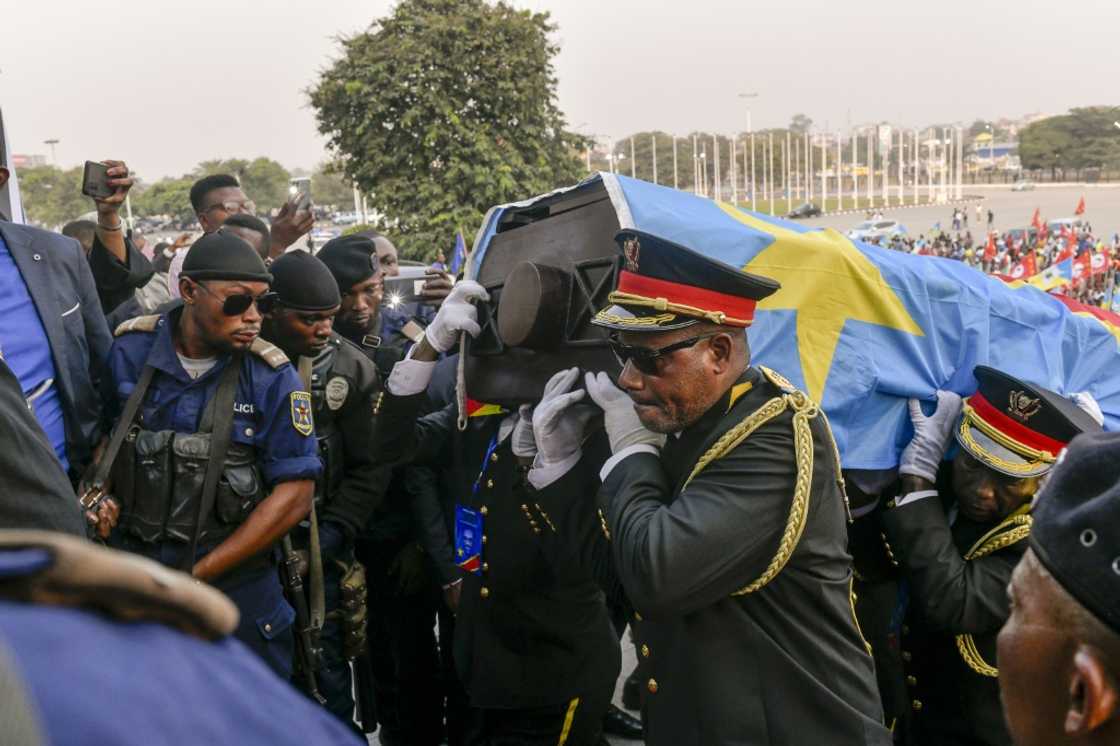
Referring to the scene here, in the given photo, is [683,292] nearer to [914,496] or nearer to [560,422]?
[560,422]

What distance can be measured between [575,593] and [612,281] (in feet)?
4.18

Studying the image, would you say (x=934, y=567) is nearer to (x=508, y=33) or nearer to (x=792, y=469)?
(x=792, y=469)

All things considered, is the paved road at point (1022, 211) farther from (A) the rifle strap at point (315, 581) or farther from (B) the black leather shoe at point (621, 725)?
(A) the rifle strap at point (315, 581)

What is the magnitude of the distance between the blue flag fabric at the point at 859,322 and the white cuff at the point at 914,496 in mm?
134

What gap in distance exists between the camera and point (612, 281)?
279 cm

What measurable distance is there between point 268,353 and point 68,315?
0.67 meters

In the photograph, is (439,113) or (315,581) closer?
(315,581)

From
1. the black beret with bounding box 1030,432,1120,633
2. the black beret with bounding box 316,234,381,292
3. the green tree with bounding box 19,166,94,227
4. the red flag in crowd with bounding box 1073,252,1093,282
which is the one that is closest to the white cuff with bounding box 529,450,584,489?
the black beret with bounding box 1030,432,1120,633

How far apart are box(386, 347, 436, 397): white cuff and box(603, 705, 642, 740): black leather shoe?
2081 millimetres

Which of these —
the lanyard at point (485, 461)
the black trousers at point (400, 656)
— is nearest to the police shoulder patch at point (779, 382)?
the lanyard at point (485, 461)

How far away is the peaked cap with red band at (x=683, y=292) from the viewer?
7.64ft

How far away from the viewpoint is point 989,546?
294cm

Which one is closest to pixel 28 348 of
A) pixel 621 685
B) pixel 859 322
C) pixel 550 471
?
pixel 550 471

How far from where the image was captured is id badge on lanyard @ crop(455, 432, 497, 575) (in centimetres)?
359
